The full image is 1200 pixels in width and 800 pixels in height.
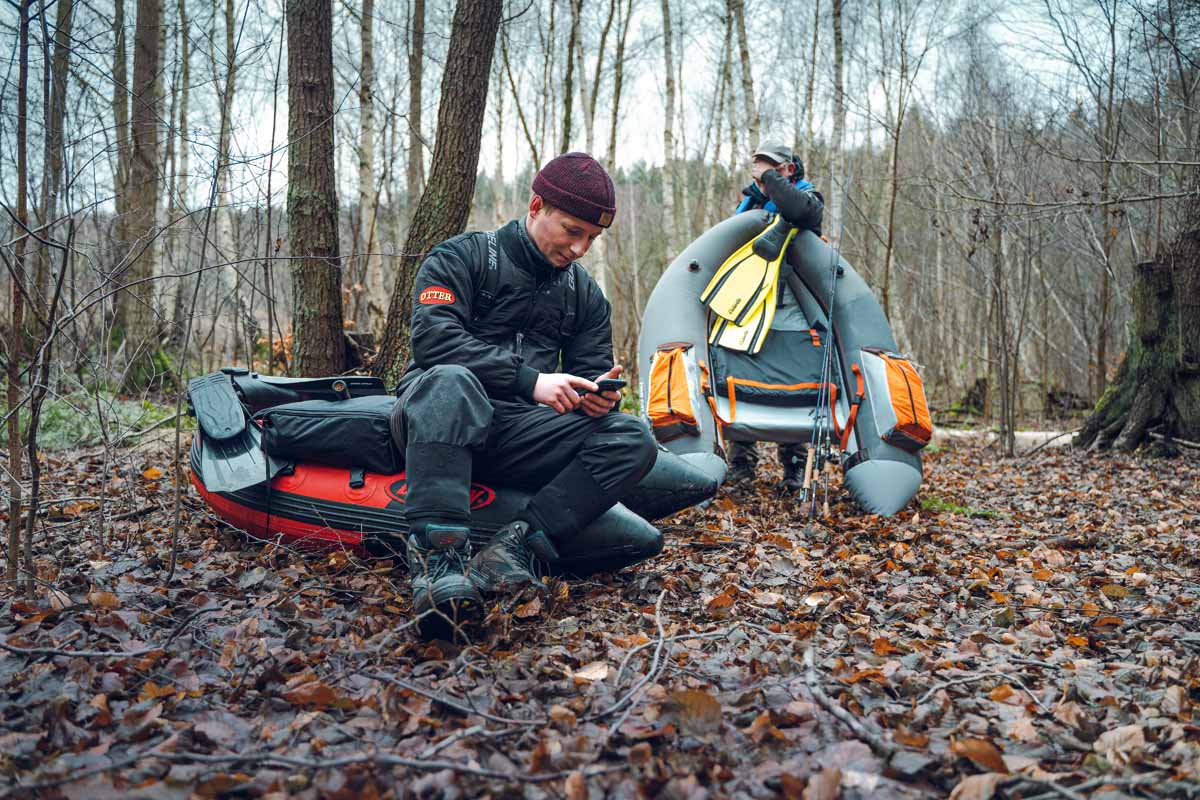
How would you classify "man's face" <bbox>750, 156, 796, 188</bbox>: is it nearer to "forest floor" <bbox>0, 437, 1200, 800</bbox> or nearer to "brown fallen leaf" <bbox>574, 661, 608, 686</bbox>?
"forest floor" <bbox>0, 437, 1200, 800</bbox>

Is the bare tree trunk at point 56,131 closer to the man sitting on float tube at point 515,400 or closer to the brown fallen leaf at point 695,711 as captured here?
the man sitting on float tube at point 515,400

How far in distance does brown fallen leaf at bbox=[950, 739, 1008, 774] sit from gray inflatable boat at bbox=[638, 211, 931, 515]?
10.2 ft

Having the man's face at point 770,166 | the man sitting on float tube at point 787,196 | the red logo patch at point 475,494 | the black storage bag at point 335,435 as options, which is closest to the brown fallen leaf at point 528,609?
the red logo patch at point 475,494

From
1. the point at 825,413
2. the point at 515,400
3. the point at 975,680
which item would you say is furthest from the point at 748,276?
the point at 975,680

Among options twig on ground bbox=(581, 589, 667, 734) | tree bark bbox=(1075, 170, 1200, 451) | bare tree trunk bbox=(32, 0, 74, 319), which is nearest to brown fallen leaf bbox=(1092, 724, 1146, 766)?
twig on ground bbox=(581, 589, 667, 734)

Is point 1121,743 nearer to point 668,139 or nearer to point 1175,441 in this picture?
point 1175,441

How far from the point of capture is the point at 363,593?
2939mm

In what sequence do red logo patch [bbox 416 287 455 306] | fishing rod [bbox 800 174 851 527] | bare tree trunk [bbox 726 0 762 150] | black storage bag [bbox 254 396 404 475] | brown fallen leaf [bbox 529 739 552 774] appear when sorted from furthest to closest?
bare tree trunk [bbox 726 0 762 150], fishing rod [bbox 800 174 851 527], black storage bag [bbox 254 396 404 475], red logo patch [bbox 416 287 455 306], brown fallen leaf [bbox 529 739 552 774]

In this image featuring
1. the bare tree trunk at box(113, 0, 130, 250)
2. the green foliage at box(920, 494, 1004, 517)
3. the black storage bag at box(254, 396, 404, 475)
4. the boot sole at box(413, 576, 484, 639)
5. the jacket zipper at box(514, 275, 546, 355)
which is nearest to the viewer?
the boot sole at box(413, 576, 484, 639)

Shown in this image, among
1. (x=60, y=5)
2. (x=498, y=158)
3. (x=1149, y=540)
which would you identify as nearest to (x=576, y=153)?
(x=60, y=5)

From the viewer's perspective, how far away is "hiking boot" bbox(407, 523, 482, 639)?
7.88 ft

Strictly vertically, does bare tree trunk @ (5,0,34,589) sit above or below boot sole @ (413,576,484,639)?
above

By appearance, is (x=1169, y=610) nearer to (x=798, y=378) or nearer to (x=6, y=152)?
(x=798, y=378)

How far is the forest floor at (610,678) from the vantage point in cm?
174
